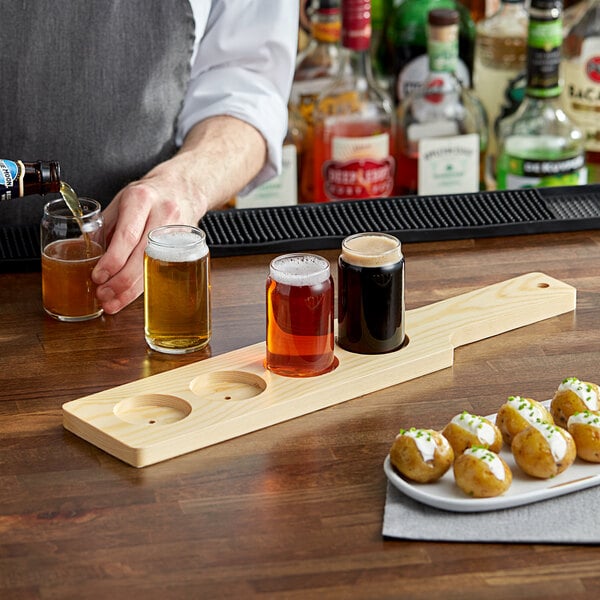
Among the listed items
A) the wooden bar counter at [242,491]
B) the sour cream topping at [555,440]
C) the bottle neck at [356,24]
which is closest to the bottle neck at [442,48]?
the bottle neck at [356,24]

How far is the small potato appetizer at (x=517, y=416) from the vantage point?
1262 mm

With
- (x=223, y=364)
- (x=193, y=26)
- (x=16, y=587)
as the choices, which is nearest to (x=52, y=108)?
(x=193, y=26)

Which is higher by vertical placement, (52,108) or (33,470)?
(52,108)

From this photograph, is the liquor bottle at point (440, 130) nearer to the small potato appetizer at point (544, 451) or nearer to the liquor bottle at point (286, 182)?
the liquor bottle at point (286, 182)

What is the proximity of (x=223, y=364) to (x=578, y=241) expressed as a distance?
0.76 metres

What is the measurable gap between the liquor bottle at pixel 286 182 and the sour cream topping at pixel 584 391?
115 centimetres

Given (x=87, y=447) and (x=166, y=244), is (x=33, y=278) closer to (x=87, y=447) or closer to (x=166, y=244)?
(x=166, y=244)

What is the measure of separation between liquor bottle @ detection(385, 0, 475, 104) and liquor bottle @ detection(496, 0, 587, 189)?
0.21 metres

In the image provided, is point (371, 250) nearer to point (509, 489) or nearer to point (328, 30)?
point (509, 489)

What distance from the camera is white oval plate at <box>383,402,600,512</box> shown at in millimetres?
1173

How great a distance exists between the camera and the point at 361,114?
2.43 m

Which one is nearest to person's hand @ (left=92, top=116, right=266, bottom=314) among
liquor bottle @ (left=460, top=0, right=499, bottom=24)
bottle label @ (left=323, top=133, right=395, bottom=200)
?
bottle label @ (left=323, top=133, right=395, bottom=200)


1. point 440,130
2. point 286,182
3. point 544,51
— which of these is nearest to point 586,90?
point 440,130

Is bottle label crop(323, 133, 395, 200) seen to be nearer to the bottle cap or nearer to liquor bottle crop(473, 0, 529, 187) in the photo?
the bottle cap
